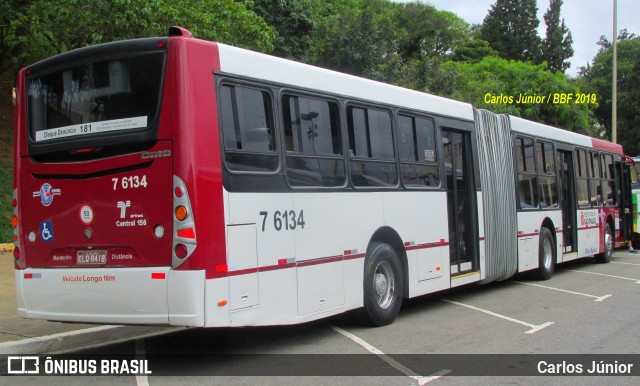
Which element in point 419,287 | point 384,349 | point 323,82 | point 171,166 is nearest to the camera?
point 171,166

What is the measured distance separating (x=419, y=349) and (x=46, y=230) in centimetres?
419

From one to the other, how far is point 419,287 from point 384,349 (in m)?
2.16

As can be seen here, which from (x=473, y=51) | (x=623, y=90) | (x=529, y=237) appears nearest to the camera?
(x=529, y=237)

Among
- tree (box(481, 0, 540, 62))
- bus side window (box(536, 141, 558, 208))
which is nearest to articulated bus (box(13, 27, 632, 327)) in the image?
bus side window (box(536, 141, 558, 208))

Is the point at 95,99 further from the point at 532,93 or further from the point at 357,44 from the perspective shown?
the point at 532,93

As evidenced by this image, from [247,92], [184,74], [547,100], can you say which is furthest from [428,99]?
[547,100]

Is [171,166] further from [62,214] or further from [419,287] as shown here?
[419,287]

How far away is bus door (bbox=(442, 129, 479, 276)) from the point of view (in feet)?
34.3

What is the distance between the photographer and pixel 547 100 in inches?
1340

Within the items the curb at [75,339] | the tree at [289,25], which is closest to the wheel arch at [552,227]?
the curb at [75,339]

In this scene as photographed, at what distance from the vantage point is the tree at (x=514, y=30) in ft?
200

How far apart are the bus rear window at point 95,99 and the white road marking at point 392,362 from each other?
339cm

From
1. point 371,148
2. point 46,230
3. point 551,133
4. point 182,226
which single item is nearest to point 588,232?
point 551,133

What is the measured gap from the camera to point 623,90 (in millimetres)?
51344
